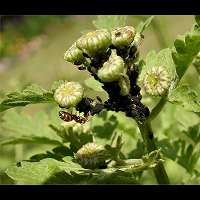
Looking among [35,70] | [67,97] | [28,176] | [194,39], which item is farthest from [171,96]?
[35,70]

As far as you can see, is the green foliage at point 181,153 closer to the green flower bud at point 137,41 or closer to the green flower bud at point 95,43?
the green flower bud at point 137,41

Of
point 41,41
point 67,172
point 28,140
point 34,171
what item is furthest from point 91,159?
point 41,41

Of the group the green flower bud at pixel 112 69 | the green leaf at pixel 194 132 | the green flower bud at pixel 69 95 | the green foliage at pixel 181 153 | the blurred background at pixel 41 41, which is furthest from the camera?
the blurred background at pixel 41 41

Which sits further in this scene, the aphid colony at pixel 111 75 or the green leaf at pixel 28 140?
the green leaf at pixel 28 140

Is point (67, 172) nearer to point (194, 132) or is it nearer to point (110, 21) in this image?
point (110, 21)

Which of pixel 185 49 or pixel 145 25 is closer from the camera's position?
pixel 185 49

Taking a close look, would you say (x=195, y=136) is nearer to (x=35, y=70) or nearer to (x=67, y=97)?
(x=67, y=97)

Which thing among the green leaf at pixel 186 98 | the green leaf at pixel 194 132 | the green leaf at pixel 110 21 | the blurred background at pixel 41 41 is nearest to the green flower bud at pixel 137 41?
the green leaf at pixel 186 98
